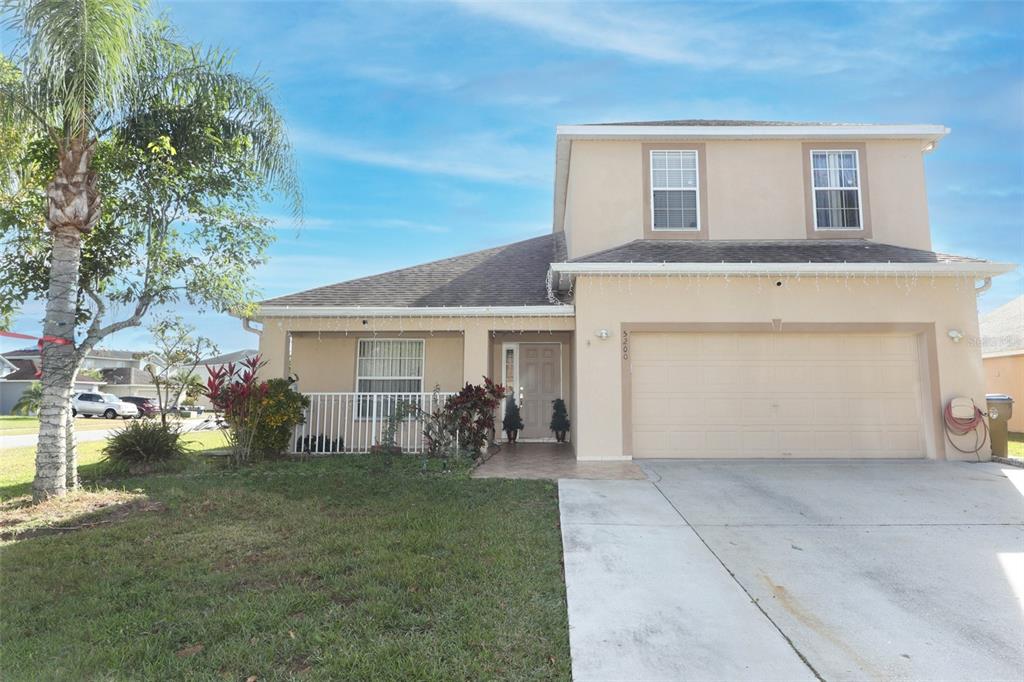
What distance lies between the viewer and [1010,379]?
15.8 m

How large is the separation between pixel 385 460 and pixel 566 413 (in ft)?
16.6

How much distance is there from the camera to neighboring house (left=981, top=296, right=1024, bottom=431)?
604 inches

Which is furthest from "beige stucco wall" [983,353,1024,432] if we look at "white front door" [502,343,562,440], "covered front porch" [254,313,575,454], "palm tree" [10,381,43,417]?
"palm tree" [10,381,43,417]

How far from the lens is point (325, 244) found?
17.8 m

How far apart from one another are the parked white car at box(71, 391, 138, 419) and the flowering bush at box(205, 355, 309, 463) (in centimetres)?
2607

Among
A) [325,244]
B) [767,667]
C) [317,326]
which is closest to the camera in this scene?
[767,667]

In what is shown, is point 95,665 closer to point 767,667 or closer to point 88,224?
point 767,667

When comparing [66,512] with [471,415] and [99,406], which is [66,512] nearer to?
[471,415]

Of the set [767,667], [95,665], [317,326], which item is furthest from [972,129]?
[95,665]

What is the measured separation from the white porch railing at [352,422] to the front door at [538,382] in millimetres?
2939

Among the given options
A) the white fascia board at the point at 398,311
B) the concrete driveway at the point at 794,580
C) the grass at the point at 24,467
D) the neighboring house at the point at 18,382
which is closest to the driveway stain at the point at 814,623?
the concrete driveway at the point at 794,580

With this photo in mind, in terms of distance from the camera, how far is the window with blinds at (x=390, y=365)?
12.4 m

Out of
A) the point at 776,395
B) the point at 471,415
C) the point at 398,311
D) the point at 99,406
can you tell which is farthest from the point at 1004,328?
the point at 99,406

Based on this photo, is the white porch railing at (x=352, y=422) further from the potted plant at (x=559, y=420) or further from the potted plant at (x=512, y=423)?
the potted plant at (x=559, y=420)
